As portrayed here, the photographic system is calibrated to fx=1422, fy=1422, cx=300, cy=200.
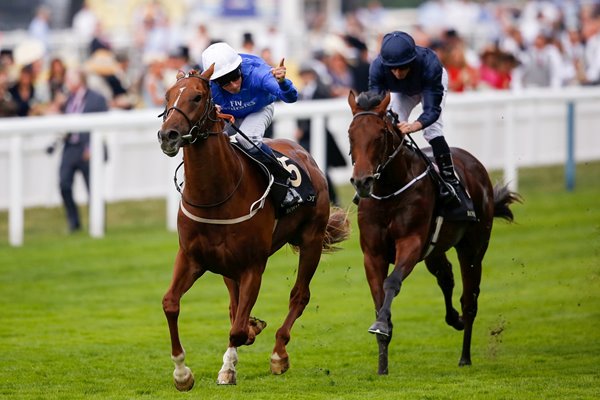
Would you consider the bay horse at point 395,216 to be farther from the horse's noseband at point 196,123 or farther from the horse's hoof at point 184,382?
the horse's hoof at point 184,382

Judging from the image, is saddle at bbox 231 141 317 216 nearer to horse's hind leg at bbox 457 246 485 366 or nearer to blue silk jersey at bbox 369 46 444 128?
blue silk jersey at bbox 369 46 444 128

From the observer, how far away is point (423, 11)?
109ft

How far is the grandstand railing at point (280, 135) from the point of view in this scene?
1451 centimetres

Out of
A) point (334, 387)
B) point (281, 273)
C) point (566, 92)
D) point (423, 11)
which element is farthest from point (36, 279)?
point (423, 11)

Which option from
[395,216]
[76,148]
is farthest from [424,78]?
[76,148]

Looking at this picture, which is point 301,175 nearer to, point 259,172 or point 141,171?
point 259,172

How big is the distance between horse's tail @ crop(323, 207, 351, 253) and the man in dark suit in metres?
5.68

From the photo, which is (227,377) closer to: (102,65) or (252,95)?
(252,95)

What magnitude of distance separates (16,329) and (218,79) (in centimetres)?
311

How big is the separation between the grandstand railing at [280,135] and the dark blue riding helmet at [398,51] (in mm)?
6180

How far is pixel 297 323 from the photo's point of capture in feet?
36.6

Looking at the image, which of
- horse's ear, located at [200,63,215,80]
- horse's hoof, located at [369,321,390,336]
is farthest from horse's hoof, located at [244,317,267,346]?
horse's ear, located at [200,63,215,80]

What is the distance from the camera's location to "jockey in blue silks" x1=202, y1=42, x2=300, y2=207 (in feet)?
27.5

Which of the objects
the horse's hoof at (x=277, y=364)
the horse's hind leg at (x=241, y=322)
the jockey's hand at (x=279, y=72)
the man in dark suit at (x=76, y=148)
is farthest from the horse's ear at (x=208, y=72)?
the man in dark suit at (x=76, y=148)
